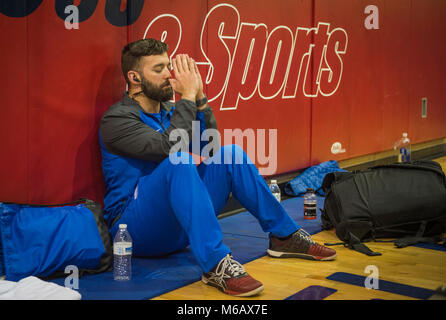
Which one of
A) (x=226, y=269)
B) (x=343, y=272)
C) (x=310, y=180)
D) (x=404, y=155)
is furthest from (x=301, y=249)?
(x=404, y=155)

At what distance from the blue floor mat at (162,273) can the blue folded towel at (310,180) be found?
3.30 feet

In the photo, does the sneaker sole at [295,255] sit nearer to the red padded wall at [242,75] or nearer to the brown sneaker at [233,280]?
A: the brown sneaker at [233,280]

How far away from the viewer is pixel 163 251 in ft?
9.78

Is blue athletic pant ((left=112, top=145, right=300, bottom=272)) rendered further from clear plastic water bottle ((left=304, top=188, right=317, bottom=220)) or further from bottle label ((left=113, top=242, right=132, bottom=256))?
clear plastic water bottle ((left=304, top=188, right=317, bottom=220))

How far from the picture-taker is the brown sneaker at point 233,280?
2453 millimetres

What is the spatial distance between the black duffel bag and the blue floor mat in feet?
1.11

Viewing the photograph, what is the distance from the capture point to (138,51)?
117 inches

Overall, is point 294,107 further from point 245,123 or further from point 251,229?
point 251,229

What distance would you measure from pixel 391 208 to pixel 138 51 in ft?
5.18

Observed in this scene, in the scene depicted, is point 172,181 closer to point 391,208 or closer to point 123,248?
point 123,248

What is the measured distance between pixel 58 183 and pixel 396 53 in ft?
15.1

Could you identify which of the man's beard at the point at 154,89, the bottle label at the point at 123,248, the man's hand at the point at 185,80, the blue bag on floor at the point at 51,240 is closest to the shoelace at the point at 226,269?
the bottle label at the point at 123,248
